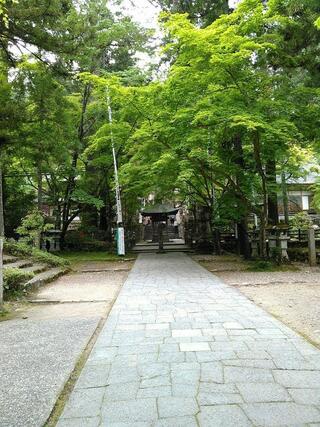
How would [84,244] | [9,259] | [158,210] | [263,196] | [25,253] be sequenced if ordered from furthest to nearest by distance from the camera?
[158,210]
[84,244]
[263,196]
[25,253]
[9,259]

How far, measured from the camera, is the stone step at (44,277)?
855 cm

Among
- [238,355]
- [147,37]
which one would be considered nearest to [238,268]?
[238,355]

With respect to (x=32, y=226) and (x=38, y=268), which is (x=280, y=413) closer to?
(x=38, y=268)

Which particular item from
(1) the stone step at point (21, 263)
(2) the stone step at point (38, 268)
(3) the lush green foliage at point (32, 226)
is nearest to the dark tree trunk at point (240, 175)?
(2) the stone step at point (38, 268)

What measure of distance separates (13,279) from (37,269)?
138 inches

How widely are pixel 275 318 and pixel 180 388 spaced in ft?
9.71

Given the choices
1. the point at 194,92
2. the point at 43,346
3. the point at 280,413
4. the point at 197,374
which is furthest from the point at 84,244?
the point at 280,413

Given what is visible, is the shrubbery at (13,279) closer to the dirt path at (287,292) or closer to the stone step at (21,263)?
the stone step at (21,263)

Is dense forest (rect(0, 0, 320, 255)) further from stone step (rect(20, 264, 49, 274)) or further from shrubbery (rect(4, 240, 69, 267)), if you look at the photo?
stone step (rect(20, 264, 49, 274))

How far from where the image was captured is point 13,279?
7.53 metres

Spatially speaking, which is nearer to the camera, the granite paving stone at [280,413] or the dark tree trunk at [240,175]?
the granite paving stone at [280,413]

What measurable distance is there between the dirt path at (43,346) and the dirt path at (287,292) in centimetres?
270

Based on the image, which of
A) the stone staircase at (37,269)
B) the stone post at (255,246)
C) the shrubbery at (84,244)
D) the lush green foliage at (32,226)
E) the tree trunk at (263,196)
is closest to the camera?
the stone staircase at (37,269)

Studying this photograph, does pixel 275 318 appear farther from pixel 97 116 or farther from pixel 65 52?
pixel 97 116
